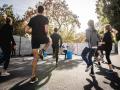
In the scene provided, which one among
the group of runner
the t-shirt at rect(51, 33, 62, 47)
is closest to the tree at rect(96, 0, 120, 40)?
the t-shirt at rect(51, 33, 62, 47)

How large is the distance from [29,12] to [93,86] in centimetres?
4544

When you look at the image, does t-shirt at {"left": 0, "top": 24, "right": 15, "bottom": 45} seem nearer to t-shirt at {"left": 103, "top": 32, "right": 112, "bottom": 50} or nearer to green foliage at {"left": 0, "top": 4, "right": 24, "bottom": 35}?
t-shirt at {"left": 103, "top": 32, "right": 112, "bottom": 50}

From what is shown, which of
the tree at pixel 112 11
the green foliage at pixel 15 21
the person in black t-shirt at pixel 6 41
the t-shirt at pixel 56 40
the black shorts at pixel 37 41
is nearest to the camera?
the black shorts at pixel 37 41

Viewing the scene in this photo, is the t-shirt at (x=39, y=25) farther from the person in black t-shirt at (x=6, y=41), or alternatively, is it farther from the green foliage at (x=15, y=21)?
the green foliage at (x=15, y=21)

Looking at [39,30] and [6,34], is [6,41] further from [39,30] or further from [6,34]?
[39,30]

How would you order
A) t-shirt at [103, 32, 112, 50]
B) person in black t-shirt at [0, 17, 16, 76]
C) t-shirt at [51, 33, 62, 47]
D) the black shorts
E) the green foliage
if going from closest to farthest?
the black shorts, person in black t-shirt at [0, 17, 16, 76], t-shirt at [103, 32, 112, 50], t-shirt at [51, 33, 62, 47], the green foliage

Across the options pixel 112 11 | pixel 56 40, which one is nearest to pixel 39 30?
pixel 56 40

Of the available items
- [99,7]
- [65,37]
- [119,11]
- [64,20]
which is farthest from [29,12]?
[65,37]

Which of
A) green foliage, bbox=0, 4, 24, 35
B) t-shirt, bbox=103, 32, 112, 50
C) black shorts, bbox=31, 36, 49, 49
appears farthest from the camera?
green foliage, bbox=0, 4, 24, 35

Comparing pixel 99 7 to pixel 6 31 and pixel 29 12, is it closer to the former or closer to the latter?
pixel 29 12

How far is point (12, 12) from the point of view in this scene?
71.5 meters

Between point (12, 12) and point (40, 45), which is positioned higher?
point (12, 12)

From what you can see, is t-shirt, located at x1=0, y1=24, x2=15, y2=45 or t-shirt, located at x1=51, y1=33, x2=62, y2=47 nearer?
t-shirt, located at x1=0, y1=24, x2=15, y2=45

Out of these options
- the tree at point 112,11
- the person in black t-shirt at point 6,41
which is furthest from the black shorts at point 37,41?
the tree at point 112,11
